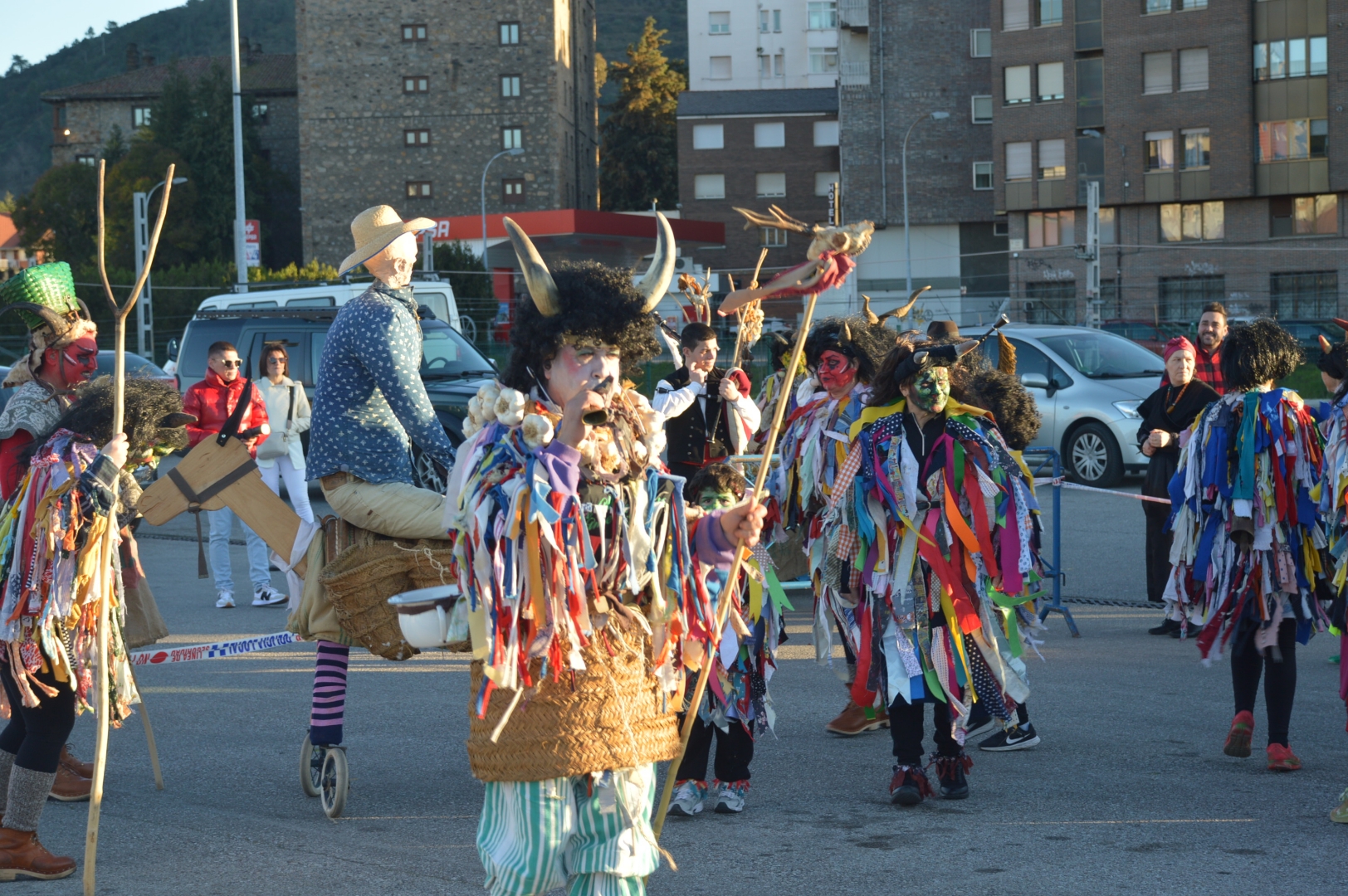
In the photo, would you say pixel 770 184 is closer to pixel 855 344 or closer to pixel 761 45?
pixel 761 45

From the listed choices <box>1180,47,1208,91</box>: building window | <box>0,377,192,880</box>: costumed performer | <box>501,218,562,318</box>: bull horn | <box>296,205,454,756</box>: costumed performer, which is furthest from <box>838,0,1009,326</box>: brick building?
<box>501,218,562,318</box>: bull horn

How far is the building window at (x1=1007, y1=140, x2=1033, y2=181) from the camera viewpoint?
173 feet

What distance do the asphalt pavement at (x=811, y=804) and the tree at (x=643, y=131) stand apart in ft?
221

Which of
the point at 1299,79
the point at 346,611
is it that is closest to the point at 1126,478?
the point at 346,611

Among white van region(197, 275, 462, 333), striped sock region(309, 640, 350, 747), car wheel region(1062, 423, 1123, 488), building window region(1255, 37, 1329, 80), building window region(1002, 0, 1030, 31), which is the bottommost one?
striped sock region(309, 640, 350, 747)

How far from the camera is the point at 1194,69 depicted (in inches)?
1902

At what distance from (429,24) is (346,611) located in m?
63.6

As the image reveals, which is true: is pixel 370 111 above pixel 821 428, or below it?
above

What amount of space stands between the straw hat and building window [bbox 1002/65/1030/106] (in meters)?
50.2

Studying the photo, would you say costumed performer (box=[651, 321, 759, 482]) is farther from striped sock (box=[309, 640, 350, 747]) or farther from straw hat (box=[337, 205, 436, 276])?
striped sock (box=[309, 640, 350, 747])

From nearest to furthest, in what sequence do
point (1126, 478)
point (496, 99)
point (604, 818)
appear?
point (604, 818)
point (1126, 478)
point (496, 99)

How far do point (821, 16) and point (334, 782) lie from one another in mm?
71309

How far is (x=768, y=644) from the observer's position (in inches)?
216

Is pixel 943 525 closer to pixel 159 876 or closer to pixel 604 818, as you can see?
pixel 604 818
